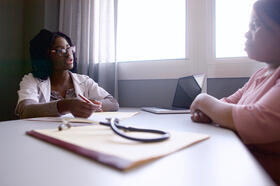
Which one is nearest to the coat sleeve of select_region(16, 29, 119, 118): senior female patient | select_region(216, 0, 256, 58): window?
select_region(16, 29, 119, 118): senior female patient

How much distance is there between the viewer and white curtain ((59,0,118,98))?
160 cm

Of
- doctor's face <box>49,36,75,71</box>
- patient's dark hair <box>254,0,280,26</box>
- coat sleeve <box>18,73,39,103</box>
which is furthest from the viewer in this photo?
doctor's face <box>49,36,75,71</box>

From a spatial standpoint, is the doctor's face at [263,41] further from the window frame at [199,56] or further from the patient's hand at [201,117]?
the window frame at [199,56]

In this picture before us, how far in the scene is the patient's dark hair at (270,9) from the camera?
0.59 meters

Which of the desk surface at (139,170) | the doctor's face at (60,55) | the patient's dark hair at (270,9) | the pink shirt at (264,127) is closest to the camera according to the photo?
the desk surface at (139,170)

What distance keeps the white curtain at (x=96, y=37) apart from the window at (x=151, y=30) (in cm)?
9

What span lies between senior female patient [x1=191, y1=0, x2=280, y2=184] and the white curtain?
102 cm

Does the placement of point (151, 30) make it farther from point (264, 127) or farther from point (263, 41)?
point (264, 127)

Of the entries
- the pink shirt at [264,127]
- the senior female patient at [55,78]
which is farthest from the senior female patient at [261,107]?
the senior female patient at [55,78]

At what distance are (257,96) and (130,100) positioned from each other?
1.13 meters

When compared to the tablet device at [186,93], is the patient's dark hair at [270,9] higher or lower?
higher

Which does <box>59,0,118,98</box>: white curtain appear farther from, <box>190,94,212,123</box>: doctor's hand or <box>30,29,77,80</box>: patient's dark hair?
<box>190,94,212,123</box>: doctor's hand

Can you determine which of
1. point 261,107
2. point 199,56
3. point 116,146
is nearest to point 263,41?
point 261,107

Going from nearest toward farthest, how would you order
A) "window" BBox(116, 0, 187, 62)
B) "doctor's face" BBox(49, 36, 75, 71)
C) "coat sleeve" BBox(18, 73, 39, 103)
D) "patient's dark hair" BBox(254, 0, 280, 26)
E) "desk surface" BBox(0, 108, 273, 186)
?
"desk surface" BBox(0, 108, 273, 186) < "patient's dark hair" BBox(254, 0, 280, 26) < "coat sleeve" BBox(18, 73, 39, 103) < "doctor's face" BBox(49, 36, 75, 71) < "window" BBox(116, 0, 187, 62)
